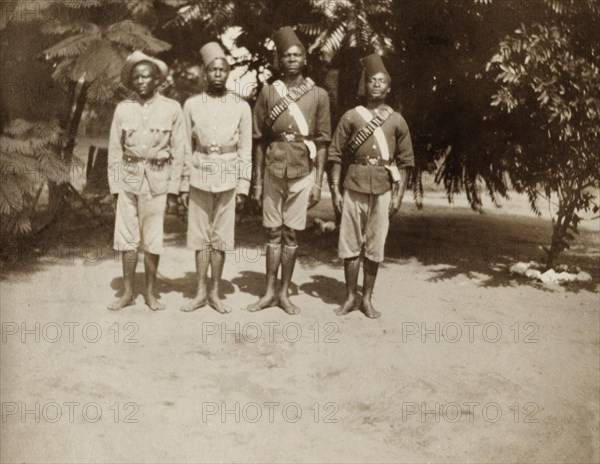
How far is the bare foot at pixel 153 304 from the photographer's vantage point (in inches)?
212

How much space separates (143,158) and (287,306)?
163cm

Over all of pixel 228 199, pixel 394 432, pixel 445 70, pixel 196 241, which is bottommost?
pixel 394 432

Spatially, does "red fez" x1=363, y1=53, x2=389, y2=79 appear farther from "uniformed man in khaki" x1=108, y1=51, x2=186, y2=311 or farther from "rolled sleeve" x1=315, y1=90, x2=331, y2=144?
"uniformed man in khaki" x1=108, y1=51, x2=186, y2=311

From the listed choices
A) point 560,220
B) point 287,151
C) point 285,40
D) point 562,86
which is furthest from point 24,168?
point 560,220

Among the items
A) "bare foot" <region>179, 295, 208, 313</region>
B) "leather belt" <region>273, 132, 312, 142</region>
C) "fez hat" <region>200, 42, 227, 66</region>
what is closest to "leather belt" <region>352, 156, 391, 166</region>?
"leather belt" <region>273, 132, 312, 142</region>

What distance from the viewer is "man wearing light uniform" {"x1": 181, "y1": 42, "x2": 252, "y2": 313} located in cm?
524

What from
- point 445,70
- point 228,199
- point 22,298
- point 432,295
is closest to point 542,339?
point 432,295

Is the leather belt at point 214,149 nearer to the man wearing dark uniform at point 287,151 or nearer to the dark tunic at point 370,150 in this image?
the man wearing dark uniform at point 287,151

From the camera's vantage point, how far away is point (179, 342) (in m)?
4.79

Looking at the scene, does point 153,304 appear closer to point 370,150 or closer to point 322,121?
point 322,121

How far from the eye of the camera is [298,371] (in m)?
4.45

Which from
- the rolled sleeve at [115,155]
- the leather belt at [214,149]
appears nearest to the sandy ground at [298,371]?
the rolled sleeve at [115,155]

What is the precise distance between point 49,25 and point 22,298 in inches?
92.8

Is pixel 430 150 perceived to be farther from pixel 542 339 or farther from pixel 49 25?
pixel 49 25
